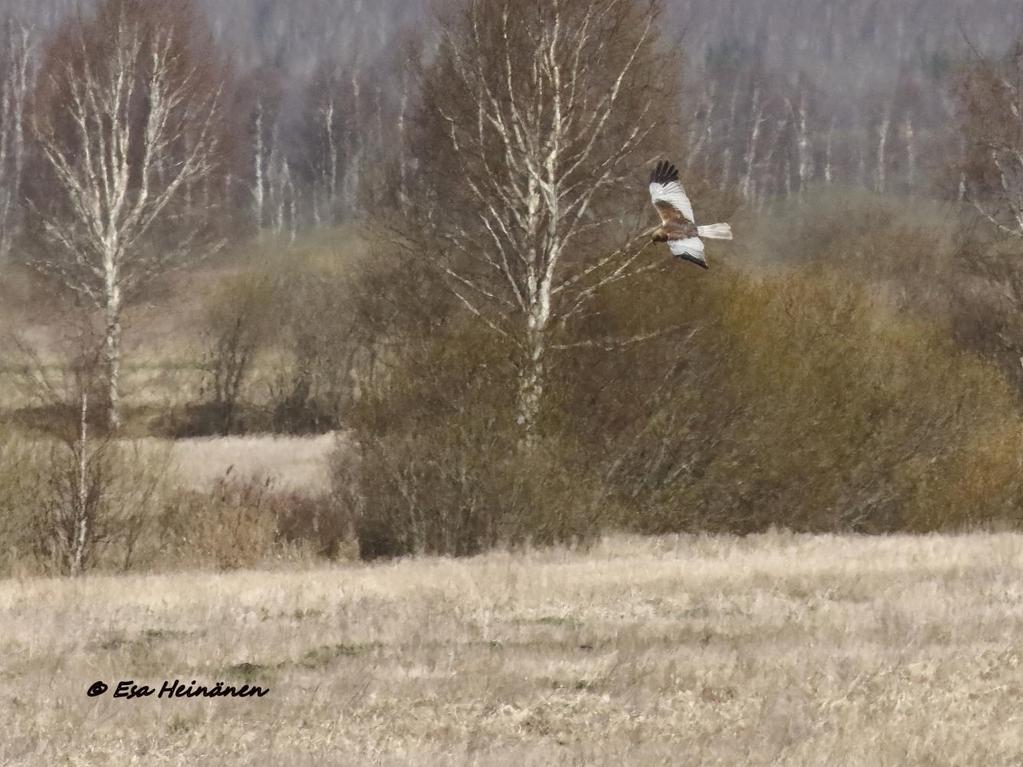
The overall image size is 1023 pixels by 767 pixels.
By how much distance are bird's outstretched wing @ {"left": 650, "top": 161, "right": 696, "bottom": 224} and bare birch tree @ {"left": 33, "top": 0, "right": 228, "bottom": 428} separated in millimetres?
14602

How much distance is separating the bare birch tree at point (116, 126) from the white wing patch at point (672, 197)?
14.7 meters

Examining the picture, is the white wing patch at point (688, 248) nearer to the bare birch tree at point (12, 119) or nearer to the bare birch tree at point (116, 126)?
the bare birch tree at point (116, 126)

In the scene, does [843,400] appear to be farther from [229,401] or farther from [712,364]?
[229,401]

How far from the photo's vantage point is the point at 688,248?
12.7 metres

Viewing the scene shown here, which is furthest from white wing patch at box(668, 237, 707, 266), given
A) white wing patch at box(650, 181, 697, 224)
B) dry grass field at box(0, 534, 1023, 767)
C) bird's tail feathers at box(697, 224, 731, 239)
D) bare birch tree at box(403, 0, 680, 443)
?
bare birch tree at box(403, 0, 680, 443)

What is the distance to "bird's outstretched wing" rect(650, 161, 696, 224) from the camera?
13109 millimetres

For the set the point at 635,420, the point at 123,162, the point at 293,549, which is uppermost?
the point at 123,162

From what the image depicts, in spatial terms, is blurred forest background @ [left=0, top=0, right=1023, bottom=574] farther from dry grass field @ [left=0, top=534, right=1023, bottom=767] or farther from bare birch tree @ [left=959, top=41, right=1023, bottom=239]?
dry grass field @ [left=0, top=534, right=1023, bottom=767]

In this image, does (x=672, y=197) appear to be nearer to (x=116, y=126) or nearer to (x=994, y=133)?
(x=994, y=133)

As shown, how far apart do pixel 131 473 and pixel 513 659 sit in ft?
28.0

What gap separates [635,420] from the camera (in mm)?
18234

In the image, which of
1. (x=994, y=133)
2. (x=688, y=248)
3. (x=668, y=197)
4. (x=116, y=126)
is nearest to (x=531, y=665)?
(x=688, y=248)

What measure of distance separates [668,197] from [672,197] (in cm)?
6

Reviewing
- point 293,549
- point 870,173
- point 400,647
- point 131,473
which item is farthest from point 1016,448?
point 870,173
